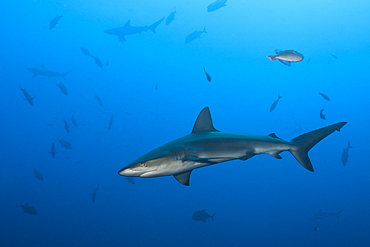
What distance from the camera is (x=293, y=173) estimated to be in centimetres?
2875

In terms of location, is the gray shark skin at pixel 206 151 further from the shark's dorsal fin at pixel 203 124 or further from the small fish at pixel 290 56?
the small fish at pixel 290 56

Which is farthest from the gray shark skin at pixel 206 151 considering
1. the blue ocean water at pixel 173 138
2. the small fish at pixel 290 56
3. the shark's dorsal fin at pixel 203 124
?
the blue ocean water at pixel 173 138

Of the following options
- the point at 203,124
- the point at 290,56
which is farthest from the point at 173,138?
the point at 203,124

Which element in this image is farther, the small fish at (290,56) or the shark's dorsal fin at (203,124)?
the small fish at (290,56)

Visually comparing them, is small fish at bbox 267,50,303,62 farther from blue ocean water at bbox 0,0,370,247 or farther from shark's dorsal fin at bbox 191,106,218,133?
blue ocean water at bbox 0,0,370,247

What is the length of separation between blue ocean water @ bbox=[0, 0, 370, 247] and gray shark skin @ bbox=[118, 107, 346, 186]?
355 inches

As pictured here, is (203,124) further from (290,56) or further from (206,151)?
(290,56)

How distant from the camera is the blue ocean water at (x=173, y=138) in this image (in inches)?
680

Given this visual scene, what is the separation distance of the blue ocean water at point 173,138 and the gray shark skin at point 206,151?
29.6 feet

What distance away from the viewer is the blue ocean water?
680 inches

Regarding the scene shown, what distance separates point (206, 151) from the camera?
2615 mm

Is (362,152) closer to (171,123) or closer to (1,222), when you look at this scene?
(171,123)

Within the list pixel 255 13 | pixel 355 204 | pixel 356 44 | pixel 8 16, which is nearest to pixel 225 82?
pixel 255 13

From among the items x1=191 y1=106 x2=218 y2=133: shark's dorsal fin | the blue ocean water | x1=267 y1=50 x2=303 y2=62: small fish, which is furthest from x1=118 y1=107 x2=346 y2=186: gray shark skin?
the blue ocean water
